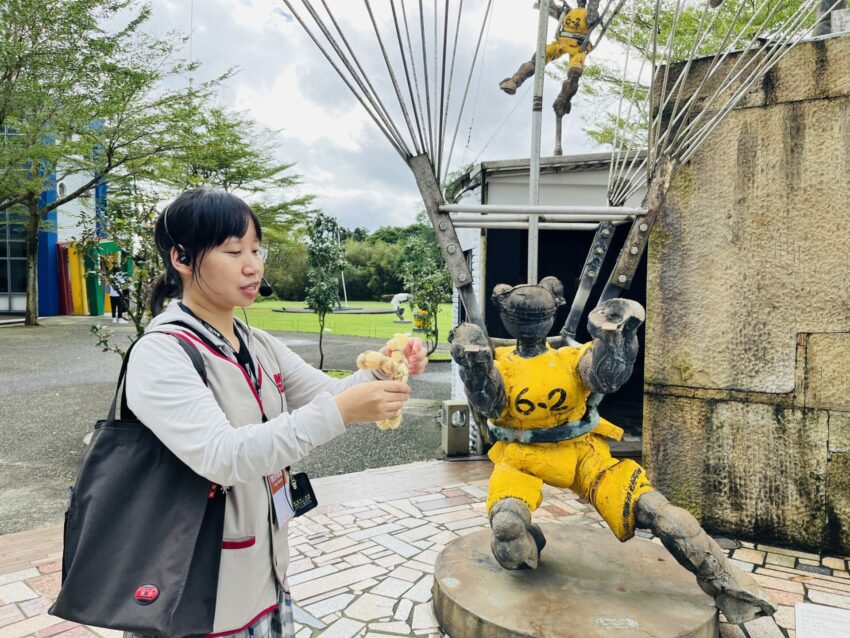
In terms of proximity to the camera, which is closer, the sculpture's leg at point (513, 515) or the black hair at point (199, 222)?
the black hair at point (199, 222)

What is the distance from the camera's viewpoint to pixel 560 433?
266 cm

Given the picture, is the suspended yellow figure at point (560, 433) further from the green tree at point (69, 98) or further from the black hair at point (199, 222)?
the green tree at point (69, 98)

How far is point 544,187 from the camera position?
18.1ft

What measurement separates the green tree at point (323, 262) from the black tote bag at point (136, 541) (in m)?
10.2

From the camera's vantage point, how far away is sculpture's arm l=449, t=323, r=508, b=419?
2.38 meters

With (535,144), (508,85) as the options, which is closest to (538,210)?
(535,144)

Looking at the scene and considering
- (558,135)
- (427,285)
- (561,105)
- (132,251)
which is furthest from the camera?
(427,285)

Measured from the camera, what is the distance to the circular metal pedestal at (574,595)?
7.79 ft

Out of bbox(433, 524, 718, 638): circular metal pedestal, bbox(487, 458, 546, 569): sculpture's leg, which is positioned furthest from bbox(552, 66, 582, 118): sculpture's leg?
bbox(433, 524, 718, 638): circular metal pedestal

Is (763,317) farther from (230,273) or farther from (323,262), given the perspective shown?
(323,262)

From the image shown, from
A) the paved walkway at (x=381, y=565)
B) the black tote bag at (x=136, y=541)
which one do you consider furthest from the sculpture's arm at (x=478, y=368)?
the black tote bag at (x=136, y=541)

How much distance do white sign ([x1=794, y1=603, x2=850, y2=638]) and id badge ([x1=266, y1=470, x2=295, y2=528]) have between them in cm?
249

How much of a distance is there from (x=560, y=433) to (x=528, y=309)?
0.58 meters

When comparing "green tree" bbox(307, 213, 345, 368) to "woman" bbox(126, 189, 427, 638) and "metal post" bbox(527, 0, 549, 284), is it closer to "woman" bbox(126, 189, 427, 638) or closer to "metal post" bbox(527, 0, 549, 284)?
"metal post" bbox(527, 0, 549, 284)
